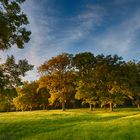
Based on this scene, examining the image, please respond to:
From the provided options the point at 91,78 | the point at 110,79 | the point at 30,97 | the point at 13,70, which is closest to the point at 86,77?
the point at 91,78

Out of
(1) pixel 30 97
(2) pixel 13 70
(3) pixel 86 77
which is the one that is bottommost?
(2) pixel 13 70

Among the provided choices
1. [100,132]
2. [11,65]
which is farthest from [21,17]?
[100,132]

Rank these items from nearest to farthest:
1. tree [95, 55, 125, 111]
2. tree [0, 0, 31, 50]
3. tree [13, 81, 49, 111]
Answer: tree [0, 0, 31, 50] → tree [95, 55, 125, 111] → tree [13, 81, 49, 111]

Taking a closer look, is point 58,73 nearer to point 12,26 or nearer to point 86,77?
point 86,77

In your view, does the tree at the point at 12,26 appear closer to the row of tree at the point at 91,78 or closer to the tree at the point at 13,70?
the tree at the point at 13,70

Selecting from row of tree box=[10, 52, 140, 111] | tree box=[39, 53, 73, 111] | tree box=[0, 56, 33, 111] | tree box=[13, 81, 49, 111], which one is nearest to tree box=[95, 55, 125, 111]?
row of tree box=[10, 52, 140, 111]

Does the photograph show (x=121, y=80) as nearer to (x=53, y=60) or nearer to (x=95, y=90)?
(x=95, y=90)

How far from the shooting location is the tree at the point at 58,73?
86.6 meters

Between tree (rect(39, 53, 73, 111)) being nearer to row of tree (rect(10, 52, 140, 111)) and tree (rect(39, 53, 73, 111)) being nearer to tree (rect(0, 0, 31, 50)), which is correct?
row of tree (rect(10, 52, 140, 111))

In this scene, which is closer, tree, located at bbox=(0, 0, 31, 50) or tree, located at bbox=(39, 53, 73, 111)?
tree, located at bbox=(0, 0, 31, 50)

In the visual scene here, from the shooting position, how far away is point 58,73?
3428 inches

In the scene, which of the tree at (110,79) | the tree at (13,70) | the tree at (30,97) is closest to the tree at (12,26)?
the tree at (13,70)

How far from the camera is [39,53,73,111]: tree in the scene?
8656 centimetres

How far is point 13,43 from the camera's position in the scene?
101 ft
